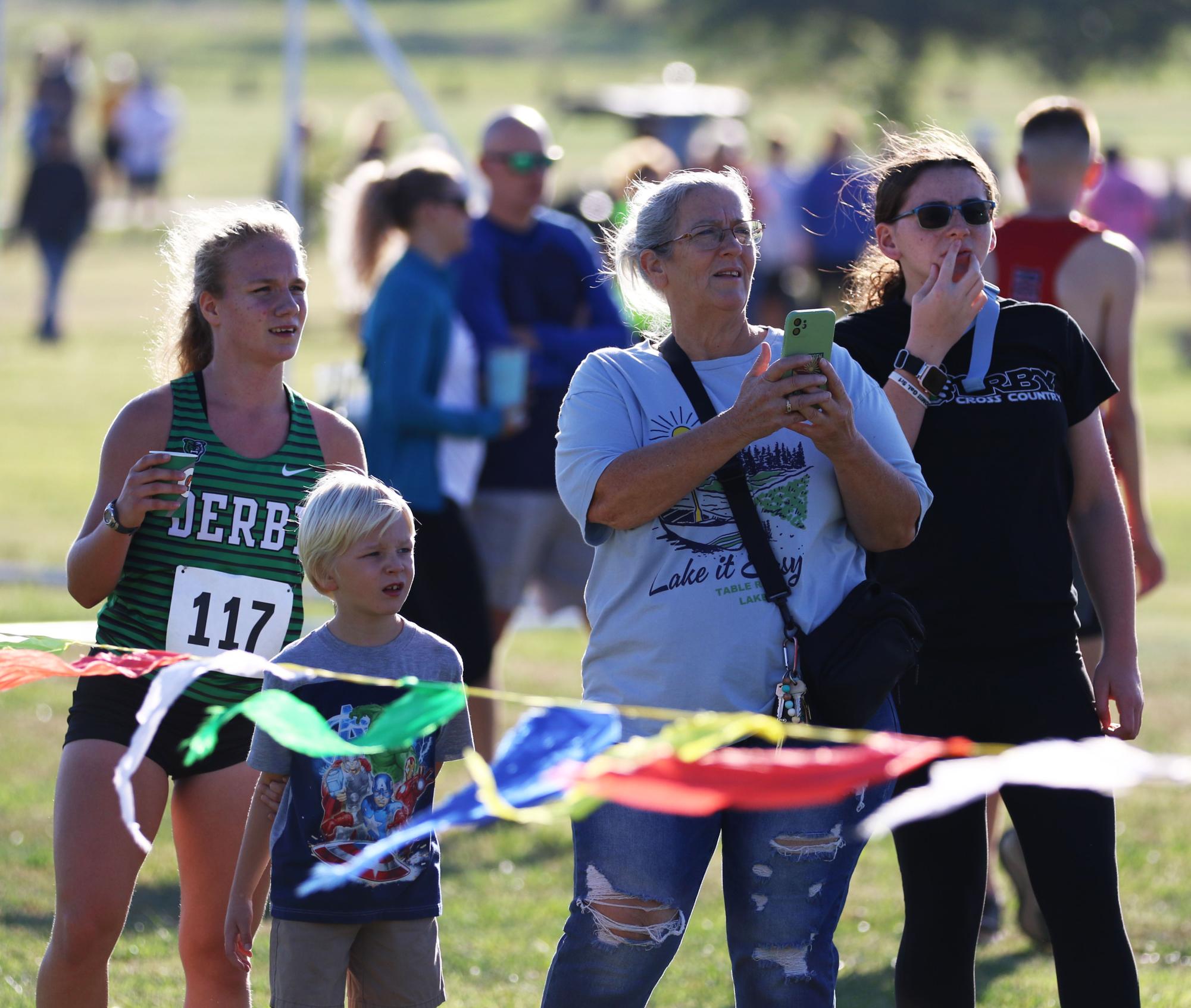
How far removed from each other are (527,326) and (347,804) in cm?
347

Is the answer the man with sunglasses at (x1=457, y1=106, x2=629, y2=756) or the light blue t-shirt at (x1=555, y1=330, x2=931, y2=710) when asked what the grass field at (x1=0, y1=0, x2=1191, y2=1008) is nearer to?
the light blue t-shirt at (x1=555, y1=330, x2=931, y2=710)

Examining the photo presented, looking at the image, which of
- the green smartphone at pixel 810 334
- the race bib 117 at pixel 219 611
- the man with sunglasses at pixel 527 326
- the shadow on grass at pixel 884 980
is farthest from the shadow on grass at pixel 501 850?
the green smartphone at pixel 810 334

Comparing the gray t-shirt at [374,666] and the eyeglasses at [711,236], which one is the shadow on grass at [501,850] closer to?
the gray t-shirt at [374,666]

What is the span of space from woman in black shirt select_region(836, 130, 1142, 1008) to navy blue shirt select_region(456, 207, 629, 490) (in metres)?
2.80

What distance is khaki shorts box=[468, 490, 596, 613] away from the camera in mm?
6570

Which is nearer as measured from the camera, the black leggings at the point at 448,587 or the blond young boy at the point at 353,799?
the blond young boy at the point at 353,799

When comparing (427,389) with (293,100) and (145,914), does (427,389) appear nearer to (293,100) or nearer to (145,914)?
(145,914)

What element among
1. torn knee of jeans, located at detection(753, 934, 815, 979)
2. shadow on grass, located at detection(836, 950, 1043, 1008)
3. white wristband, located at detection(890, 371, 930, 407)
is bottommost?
shadow on grass, located at detection(836, 950, 1043, 1008)

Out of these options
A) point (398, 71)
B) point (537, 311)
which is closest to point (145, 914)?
point (537, 311)

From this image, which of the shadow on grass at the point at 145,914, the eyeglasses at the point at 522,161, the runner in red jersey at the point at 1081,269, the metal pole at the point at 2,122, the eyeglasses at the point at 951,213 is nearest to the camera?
the eyeglasses at the point at 951,213

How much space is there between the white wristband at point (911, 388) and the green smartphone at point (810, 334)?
1.60 ft

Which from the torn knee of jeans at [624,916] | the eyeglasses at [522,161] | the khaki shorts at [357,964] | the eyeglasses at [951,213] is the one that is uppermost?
the eyeglasses at [522,161]

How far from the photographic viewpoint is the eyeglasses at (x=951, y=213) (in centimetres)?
373

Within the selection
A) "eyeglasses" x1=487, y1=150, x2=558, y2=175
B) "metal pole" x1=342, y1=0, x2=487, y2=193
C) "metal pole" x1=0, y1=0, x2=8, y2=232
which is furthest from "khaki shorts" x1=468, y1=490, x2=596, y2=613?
"metal pole" x1=0, y1=0, x2=8, y2=232
